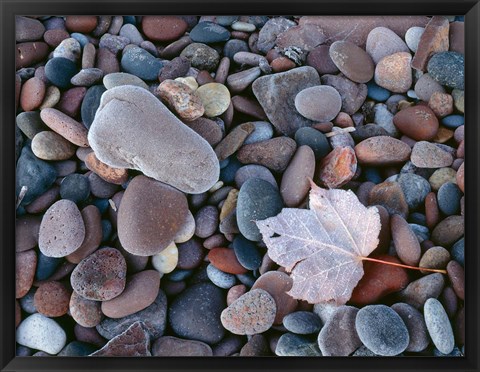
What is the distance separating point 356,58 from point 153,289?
2.25 feet

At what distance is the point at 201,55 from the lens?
1.08 m

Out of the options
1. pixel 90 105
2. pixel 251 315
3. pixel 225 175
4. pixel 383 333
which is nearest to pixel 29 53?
pixel 90 105

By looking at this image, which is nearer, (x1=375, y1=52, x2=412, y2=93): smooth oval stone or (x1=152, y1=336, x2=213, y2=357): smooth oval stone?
(x1=152, y1=336, x2=213, y2=357): smooth oval stone

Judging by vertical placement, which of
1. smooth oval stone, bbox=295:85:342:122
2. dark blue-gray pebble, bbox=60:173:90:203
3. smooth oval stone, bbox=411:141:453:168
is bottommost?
dark blue-gray pebble, bbox=60:173:90:203

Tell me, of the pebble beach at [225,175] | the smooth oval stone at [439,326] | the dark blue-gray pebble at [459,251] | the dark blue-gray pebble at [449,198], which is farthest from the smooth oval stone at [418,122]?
the smooth oval stone at [439,326]

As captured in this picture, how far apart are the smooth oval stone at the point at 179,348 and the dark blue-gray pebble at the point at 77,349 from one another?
13 centimetres

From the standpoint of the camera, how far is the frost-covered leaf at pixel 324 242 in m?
0.97

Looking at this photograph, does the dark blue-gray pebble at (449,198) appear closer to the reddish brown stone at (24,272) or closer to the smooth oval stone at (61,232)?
the smooth oval stone at (61,232)

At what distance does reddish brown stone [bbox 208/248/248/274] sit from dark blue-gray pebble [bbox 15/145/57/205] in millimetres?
382

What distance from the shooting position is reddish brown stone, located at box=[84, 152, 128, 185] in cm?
101

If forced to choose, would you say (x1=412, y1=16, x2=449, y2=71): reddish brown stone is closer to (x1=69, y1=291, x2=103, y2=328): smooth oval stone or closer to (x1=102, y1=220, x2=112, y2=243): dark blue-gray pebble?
(x1=102, y1=220, x2=112, y2=243): dark blue-gray pebble

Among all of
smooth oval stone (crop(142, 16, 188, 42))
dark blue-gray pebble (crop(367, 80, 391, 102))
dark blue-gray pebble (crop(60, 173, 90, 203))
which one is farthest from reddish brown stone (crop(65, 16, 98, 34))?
dark blue-gray pebble (crop(367, 80, 391, 102))

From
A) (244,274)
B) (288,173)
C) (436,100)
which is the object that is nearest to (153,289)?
(244,274)

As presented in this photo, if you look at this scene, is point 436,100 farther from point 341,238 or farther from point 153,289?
point 153,289
